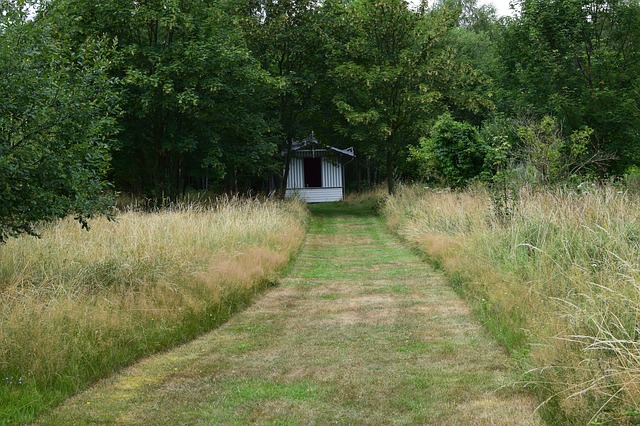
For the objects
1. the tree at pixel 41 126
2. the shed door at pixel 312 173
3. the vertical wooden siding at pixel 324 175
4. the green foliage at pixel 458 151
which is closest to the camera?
the tree at pixel 41 126

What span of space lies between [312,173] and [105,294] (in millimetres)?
31385

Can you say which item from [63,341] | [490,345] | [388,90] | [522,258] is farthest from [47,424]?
[388,90]

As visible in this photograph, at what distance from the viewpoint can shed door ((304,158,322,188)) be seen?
3834 cm

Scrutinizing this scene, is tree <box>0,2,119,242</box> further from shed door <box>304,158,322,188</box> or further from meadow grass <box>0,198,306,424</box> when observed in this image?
shed door <box>304,158,322,188</box>

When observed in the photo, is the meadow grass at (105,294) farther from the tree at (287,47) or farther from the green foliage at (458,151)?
the tree at (287,47)

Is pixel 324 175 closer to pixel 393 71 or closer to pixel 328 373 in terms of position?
pixel 393 71

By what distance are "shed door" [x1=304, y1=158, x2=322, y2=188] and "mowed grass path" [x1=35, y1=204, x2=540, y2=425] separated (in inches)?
1115

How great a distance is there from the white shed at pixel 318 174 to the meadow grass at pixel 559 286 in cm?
2074

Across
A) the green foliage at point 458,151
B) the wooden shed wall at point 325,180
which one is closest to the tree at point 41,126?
the green foliage at point 458,151

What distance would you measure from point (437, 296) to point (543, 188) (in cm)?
438

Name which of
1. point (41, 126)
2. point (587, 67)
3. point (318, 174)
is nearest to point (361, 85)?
point (587, 67)

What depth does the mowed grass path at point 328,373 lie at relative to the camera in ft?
16.3

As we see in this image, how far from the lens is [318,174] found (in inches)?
1517

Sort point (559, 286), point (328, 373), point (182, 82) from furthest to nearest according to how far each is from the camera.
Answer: point (182, 82) → point (559, 286) → point (328, 373)
